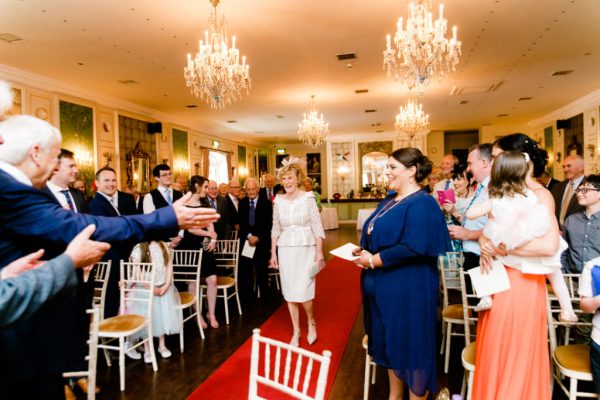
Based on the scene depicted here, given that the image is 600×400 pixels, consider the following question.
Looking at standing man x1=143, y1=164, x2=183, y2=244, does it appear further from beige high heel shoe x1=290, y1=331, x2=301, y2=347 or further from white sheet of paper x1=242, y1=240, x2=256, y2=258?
beige high heel shoe x1=290, y1=331, x2=301, y2=347

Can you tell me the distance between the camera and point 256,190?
18.4 ft

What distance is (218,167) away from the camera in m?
14.2

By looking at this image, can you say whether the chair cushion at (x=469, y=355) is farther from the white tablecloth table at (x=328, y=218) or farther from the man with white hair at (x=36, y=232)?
the white tablecloth table at (x=328, y=218)

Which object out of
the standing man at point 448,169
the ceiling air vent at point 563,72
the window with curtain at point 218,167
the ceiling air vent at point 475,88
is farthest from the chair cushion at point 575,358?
the window with curtain at point 218,167

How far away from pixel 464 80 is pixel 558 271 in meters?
7.03

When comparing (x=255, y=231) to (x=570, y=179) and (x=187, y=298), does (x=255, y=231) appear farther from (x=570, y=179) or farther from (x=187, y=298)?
(x=570, y=179)

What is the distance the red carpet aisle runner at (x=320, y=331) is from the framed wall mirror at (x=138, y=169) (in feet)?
18.0

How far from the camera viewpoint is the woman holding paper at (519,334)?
1.91 m

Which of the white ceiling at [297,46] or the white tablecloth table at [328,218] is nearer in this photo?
the white ceiling at [297,46]

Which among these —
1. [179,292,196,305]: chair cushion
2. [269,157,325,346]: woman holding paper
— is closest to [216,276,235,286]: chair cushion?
[179,292,196,305]: chair cushion

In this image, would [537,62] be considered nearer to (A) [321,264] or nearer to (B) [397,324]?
(A) [321,264]

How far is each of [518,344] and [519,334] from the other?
0.05 metres

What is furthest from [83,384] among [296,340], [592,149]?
[592,149]

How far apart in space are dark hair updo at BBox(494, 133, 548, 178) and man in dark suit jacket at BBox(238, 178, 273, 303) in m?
3.68
